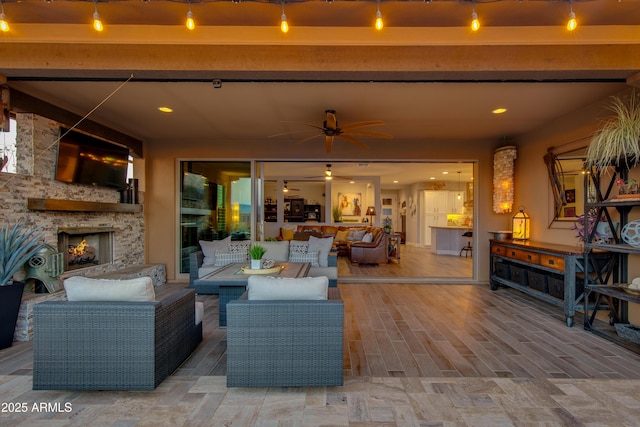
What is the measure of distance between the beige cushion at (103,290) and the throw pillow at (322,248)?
3.34 meters

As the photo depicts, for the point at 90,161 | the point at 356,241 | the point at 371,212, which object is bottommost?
the point at 356,241

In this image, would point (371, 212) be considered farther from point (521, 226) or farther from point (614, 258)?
point (614, 258)

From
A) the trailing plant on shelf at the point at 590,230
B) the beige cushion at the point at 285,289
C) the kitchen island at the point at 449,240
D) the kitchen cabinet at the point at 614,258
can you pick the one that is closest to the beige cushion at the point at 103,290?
the beige cushion at the point at 285,289

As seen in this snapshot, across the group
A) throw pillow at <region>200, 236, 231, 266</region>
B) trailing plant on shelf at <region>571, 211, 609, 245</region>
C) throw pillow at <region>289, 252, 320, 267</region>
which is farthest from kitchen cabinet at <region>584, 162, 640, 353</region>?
throw pillow at <region>200, 236, 231, 266</region>

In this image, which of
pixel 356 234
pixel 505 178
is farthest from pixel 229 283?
pixel 356 234

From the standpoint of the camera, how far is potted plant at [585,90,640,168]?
3041 mm

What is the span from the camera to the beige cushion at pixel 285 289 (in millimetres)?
2258

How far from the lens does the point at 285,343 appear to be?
2.18 m

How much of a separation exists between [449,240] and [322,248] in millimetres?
6431

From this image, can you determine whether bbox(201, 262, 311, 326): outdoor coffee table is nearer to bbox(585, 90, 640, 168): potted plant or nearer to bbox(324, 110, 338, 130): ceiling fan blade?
bbox(324, 110, 338, 130): ceiling fan blade

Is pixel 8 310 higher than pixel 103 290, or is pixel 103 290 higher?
pixel 103 290

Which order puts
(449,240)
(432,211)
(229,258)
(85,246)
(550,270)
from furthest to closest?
(432,211) → (449,240) → (229,258) → (85,246) → (550,270)

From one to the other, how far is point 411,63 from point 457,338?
264 cm

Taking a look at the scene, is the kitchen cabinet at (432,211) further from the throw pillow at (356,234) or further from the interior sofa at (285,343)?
the interior sofa at (285,343)
